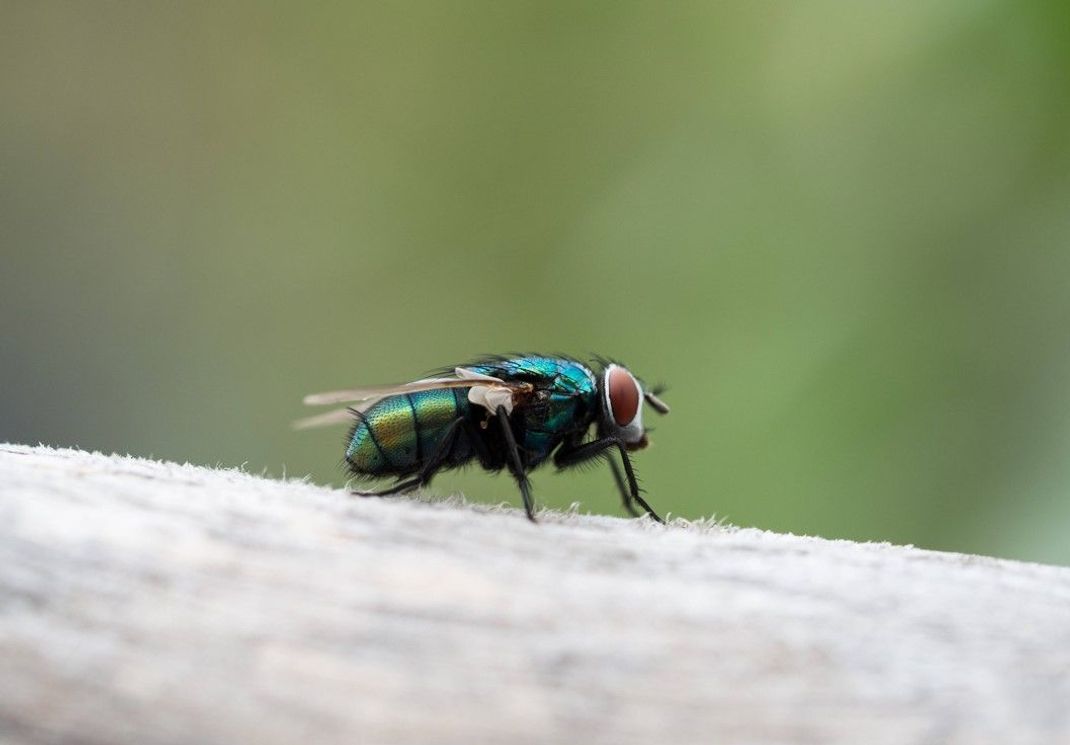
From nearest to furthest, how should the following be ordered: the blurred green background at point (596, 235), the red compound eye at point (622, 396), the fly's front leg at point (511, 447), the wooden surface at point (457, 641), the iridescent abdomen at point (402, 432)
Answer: the wooden surface at point (457, 641)
the fly's front leg at point (511, 447)
the iridescent abdomen at point (402, 432)
the red compound eye at point (622, 396)
the blurred green background at point (596, 235)

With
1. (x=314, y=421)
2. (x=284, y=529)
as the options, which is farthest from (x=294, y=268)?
(x=284, y=529)

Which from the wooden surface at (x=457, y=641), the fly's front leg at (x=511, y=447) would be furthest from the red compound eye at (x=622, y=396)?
the wooden surface at (x=457, y=641)

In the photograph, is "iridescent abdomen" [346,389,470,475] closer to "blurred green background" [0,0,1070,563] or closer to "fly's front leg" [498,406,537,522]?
"fly's front leg" [498,406,537,522]

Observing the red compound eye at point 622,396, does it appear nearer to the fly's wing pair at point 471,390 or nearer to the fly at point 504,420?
the fly at point 504,420

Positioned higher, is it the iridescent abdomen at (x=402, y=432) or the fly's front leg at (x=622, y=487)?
the iridescent abdomen at (x=402, y=432)

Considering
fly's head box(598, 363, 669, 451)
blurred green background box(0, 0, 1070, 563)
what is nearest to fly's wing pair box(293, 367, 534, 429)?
fly's head box(598, 363, 669, 451)

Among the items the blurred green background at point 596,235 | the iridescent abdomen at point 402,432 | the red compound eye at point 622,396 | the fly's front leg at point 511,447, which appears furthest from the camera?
the blurred green background at point 596,235

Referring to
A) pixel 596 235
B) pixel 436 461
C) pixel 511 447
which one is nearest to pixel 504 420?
pixel 511 447
